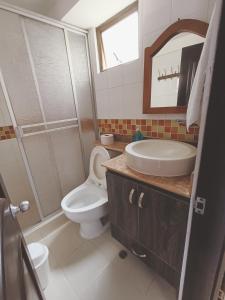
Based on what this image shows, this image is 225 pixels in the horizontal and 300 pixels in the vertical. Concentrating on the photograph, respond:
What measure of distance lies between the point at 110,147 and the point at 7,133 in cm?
91

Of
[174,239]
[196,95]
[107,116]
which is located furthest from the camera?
[107,116]

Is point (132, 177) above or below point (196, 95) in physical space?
below

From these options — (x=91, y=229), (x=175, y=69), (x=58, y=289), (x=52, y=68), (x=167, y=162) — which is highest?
(x=52, y=68)

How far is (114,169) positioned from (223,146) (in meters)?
0.73

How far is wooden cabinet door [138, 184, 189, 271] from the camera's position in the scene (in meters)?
0.80

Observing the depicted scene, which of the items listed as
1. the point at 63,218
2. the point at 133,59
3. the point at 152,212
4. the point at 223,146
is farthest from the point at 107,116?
the point at 223,146

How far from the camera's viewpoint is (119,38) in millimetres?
1475

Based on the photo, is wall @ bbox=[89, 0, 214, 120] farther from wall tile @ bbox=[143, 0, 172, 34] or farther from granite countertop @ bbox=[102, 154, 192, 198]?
granite countertop @ bbox=[102, 154, 192, 198]

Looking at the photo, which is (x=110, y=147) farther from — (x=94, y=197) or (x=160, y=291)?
(x=160, y=291)

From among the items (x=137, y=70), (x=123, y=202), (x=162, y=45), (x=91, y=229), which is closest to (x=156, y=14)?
(x=162, y=45)

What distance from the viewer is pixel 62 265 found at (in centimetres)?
130

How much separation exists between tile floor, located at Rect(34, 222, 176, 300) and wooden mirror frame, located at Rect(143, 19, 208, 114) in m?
1.27

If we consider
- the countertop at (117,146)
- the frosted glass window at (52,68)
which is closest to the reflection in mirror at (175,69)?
the countertop at (117,146)

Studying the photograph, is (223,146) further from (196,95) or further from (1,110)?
(1,110)
